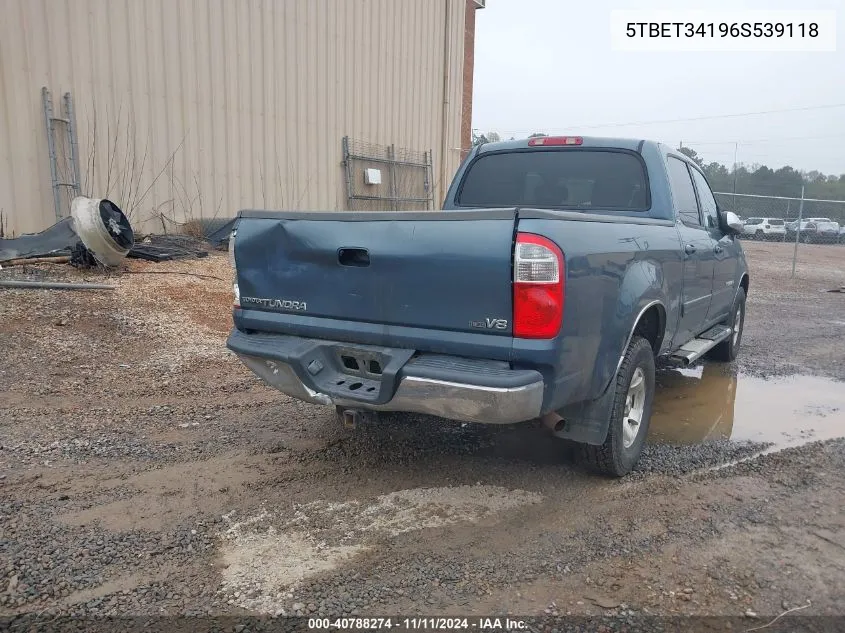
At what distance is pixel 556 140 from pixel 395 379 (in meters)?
2.65

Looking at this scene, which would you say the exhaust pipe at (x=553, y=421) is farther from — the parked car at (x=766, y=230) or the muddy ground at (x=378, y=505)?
the parked car at (x=766, y=230)

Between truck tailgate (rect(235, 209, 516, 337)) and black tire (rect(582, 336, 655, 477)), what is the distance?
97 centimetres

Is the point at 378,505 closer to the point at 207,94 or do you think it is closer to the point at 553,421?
the point at 553,421

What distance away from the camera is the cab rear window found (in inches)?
188

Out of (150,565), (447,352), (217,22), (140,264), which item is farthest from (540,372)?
(217,22)

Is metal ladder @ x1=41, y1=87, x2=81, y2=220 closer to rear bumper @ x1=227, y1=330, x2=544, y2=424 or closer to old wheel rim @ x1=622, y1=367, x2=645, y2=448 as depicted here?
rear bumper @ x1=227, y1=330, x2=544, y2=424

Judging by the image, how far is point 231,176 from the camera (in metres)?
12.3

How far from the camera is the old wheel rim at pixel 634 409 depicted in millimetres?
3978

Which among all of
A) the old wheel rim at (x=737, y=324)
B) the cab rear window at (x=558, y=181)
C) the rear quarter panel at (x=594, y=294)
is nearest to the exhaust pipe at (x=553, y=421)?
the rear quarter panel at (x=594, y=294)

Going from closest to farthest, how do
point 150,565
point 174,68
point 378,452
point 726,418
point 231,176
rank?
point 150,565, point 378,452, point 726,418, point 174,68, point 231,176

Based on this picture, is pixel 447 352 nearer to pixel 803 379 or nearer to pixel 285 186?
pixel 803 379

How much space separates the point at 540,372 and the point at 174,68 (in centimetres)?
1016

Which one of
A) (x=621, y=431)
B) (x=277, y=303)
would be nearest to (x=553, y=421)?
(x=621, y=431)

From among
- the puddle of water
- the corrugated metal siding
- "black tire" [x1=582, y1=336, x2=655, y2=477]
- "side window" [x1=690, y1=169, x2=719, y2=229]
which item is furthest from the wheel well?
the corrugated metal siding
